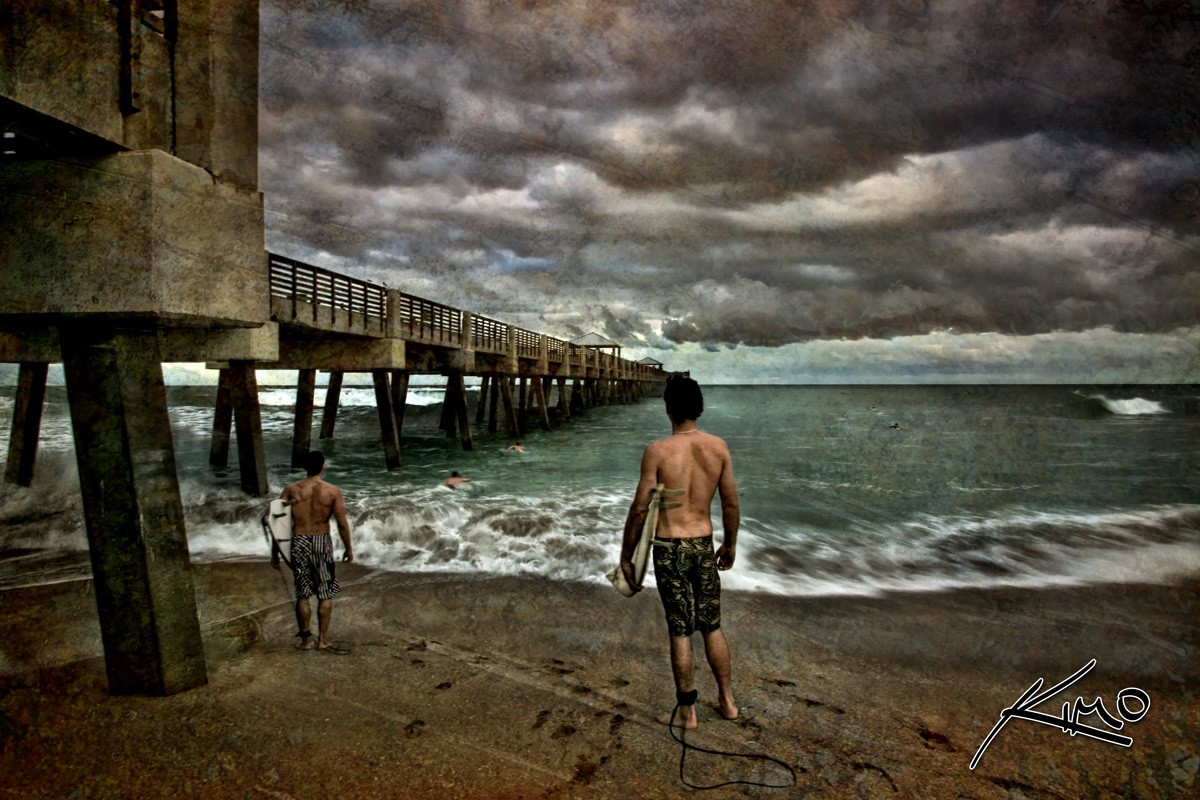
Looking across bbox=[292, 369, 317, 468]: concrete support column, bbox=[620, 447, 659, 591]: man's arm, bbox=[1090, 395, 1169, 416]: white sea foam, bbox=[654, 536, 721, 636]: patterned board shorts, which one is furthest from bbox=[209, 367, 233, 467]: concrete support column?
bbox=[1090, 395, 1169, 416]: white sea foam

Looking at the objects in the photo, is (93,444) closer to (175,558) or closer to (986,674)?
(175,558)

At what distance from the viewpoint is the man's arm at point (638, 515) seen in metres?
3.09

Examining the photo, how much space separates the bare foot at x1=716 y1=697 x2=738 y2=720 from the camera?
128 inches

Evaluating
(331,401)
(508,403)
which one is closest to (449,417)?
(508,403)

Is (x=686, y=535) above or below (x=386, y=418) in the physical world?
above

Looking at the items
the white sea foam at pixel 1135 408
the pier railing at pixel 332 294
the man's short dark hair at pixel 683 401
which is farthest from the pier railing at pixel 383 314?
the white sea foam at pixel 1135 408

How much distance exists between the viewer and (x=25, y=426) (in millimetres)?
12297

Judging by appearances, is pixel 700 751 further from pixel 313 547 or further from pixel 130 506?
pixel 130 506

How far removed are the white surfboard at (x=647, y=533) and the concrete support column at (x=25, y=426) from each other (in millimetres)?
14987

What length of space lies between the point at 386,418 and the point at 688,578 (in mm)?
14264

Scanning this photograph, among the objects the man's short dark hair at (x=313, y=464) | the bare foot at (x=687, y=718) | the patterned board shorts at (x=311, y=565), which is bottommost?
the bare foot at (x=687, y=718)

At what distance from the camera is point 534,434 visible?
28.1 metres

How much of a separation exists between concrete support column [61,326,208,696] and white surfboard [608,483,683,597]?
8.04ft

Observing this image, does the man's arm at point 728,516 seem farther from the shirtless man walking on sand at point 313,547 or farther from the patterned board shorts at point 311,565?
the patterned board shorts at point 311,565
